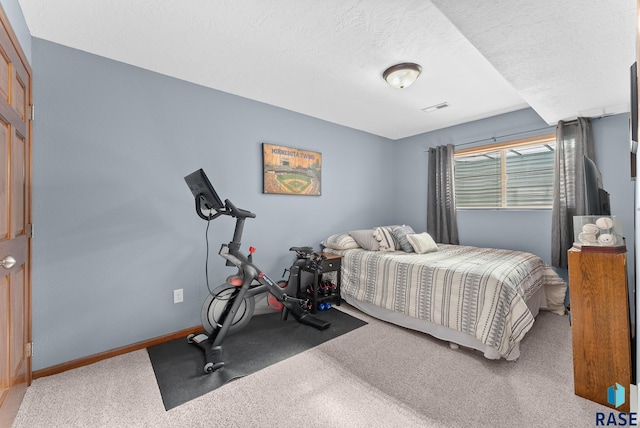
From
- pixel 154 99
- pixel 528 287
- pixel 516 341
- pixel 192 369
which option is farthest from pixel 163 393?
pixel 528 287

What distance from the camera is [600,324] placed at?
5.39 feet

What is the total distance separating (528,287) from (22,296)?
12.4ft

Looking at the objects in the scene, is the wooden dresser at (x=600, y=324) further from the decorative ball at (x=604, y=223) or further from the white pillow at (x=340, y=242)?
the white pillow at (x=340, y=242)

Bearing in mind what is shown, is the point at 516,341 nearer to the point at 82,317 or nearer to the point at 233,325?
the point at 233,325

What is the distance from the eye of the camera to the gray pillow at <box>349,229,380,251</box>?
338 cm

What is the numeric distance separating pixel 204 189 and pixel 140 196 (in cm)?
70

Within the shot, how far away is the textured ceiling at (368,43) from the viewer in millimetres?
1528

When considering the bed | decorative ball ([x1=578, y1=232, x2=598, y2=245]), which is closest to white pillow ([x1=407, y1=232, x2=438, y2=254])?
the bed

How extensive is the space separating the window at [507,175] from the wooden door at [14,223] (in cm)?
437

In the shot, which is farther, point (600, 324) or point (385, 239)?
point (385, 239)

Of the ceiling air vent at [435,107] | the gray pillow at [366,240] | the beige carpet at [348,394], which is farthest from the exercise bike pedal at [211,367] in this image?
the ceiling air vent at [435,107]

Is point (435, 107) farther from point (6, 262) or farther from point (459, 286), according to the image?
point (6, 262)

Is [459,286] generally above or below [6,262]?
below

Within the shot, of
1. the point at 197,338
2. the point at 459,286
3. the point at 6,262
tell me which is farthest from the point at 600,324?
the point at 6,262
